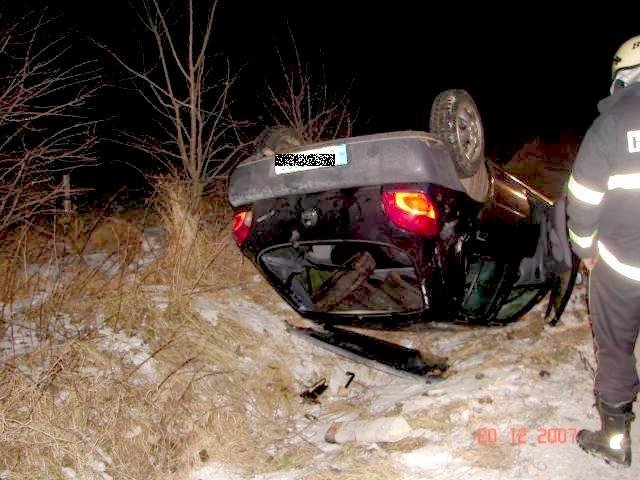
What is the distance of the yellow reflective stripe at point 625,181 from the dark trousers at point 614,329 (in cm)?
37

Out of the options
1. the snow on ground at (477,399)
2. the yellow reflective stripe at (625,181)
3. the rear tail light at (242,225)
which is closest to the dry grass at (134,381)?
the snow on ground at (477,399)

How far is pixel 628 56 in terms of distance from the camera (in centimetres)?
239

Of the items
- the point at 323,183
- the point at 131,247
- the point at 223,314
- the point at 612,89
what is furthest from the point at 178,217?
the point at 612,89

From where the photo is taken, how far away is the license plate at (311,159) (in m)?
2.81

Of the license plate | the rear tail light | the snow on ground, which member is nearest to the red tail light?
the license plate

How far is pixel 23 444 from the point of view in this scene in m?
2.72

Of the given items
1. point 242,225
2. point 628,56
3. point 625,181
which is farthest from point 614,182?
point 242,225

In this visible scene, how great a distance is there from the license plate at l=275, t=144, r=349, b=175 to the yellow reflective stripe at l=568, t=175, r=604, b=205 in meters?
1.09

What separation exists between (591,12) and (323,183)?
26492 mm

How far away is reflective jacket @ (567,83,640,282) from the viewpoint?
2244 mm

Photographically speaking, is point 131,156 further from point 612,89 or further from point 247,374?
point 612,89

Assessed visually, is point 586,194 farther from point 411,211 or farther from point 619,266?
point 411,211

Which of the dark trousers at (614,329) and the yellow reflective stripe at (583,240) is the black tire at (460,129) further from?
the dark trousers at (614,329)

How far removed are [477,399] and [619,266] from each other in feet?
3.60
